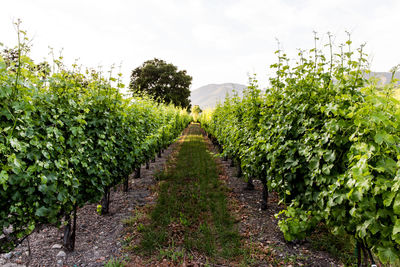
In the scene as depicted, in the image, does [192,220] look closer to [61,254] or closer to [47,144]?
[61,254]

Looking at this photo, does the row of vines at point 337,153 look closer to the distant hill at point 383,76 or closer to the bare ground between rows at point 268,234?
the distant hill at point 383,76

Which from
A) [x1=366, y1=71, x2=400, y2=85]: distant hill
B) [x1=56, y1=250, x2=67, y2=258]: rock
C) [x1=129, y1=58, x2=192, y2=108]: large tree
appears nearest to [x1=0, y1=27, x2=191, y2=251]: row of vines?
[x1=56, y1=250, x2=67, y2=258]: rock

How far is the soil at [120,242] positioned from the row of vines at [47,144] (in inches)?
13.8

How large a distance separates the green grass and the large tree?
29.8 m

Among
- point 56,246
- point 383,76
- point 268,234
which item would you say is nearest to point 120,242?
point 56,246

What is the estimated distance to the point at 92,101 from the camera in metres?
3.85

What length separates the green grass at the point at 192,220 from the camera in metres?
3.92

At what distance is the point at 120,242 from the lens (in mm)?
4055

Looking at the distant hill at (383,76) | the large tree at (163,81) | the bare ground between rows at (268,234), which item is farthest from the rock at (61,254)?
the large tree at (163,81)

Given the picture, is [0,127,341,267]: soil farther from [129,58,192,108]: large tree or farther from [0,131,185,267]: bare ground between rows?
[129,58,192,108]: large tree

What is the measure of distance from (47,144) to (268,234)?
3971 mm

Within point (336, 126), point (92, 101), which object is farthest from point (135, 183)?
point (336, 126)

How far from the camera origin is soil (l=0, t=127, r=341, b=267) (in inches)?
137

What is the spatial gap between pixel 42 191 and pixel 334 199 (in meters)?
3.21
